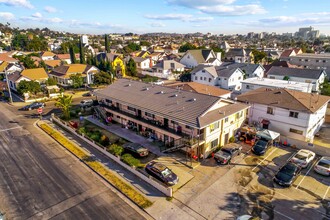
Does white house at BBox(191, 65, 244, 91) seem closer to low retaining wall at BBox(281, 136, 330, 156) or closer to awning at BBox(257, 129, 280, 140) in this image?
awning at BBox(257, 129, 280, 140)

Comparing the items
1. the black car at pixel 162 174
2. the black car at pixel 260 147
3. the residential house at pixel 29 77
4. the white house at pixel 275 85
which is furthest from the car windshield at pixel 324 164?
the residential house at pixel 29 77

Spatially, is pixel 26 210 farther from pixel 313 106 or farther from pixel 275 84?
pixel 275 84

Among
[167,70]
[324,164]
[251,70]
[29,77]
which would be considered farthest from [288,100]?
[29,77]

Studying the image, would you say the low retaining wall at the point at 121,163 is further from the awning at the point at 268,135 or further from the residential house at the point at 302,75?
the residential house at the point at 302,75

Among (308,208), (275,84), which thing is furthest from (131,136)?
(275,84)

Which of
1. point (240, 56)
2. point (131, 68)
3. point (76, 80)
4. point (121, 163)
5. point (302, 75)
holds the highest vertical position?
point (240, 56)

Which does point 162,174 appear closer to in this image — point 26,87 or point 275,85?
point 275,85
